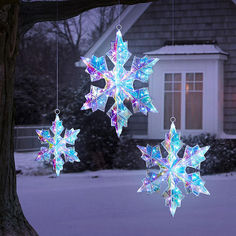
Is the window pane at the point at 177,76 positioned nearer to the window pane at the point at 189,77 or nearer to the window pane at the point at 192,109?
the window pane at the point at 189,77

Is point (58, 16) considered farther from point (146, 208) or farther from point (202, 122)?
point (202, 122)

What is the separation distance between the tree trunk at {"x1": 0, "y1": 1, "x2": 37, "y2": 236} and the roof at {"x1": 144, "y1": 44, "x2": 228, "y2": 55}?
25.3 feet

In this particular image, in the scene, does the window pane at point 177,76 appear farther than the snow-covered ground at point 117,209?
Yes

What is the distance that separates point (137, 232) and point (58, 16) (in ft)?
10.3

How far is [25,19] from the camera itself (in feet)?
21.0

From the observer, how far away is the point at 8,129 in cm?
611

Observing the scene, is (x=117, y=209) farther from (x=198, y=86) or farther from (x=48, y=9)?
(x=198, y=86)

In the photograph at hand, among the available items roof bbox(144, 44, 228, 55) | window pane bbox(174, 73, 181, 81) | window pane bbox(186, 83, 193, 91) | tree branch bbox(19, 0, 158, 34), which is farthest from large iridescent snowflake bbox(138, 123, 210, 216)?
window pane bbox(174, 73, 181, 81)

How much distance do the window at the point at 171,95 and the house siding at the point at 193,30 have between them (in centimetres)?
72

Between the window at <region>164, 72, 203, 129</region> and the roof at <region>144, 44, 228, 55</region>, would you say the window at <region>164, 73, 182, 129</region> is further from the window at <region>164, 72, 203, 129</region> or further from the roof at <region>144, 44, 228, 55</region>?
the roof at <region>144, 44, 228, 55</region>

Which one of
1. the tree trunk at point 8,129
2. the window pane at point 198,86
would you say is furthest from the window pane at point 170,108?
the tree trunk at point 8,129

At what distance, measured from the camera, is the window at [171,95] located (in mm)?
13742

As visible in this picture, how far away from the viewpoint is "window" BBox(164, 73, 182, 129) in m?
13.7

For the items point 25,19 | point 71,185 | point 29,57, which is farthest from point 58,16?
point 29,57
